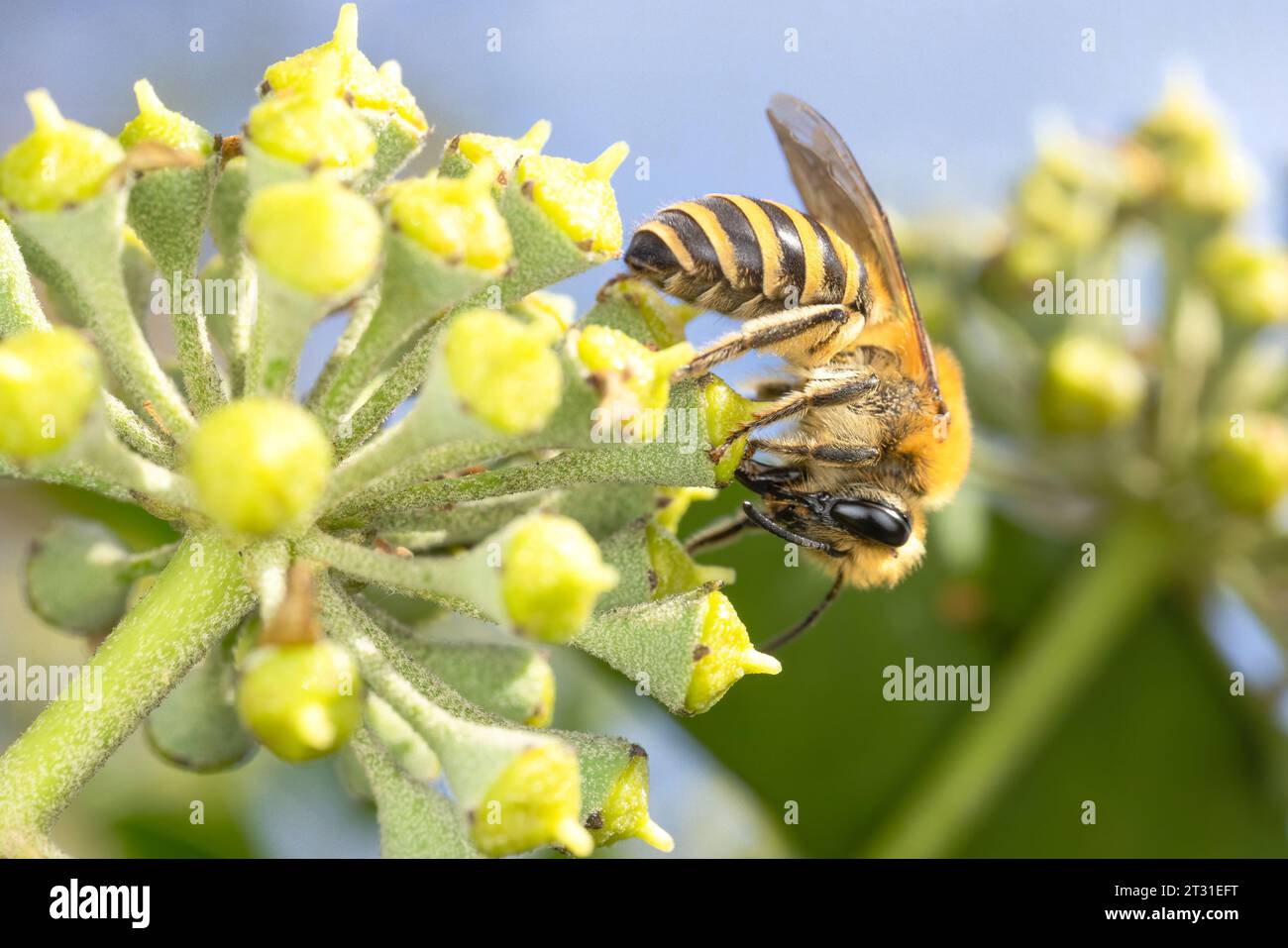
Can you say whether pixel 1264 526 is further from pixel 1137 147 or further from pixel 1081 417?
pixel 1137 147

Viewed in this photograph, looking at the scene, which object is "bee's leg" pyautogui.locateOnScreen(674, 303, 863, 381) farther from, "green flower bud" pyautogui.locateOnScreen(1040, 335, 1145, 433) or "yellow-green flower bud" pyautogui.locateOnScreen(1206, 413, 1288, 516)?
"yellow-green flower bud" pyautogui.locateOnScreen(1206, 413, 1288, 516)

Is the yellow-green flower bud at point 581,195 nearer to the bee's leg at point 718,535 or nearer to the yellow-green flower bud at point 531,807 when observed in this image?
the yellow-green flower bud at point 531,807

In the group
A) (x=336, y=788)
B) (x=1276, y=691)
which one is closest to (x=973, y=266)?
(x=1276, y=691)

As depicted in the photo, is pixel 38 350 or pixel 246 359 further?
pixel 246 359

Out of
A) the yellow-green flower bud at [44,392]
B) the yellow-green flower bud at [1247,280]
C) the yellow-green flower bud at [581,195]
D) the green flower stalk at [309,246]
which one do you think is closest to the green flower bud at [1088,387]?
the yellow-green flower bud at [1247,280]

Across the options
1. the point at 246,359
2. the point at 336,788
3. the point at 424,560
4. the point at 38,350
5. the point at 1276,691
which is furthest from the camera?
the point at 1276,691

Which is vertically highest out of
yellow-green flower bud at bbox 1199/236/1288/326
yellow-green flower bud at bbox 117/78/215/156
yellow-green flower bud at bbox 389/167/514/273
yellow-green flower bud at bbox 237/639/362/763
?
yellow-green flower bud at bbox 1199/236/1288/326

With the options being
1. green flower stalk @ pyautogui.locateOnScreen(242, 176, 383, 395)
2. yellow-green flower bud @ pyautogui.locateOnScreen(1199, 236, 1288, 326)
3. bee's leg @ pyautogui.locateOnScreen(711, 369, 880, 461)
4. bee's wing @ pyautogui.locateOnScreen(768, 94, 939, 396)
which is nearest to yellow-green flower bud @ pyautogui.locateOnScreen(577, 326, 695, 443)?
green flower stalk @ pyautogui.locateOnScreen(242, 176, 383, 395)

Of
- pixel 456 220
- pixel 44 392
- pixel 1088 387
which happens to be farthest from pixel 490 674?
pixel 1088 387
